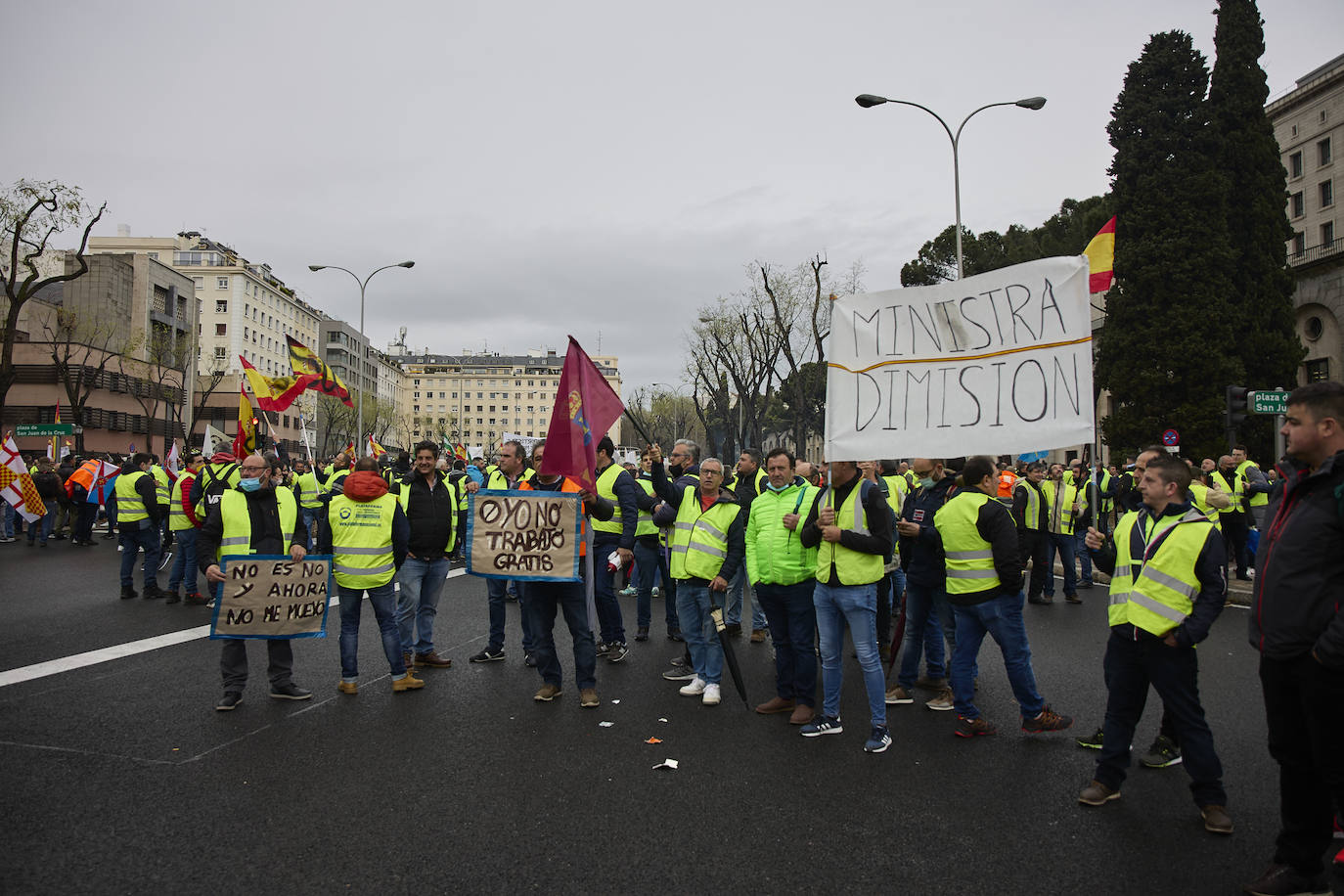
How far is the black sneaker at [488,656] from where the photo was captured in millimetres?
7805

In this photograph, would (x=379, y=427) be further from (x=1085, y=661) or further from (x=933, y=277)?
(x=1085, y=661)

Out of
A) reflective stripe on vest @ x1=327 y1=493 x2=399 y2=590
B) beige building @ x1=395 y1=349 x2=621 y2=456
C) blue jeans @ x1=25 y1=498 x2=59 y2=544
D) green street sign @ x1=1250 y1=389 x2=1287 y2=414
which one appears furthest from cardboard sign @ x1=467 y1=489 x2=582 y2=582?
beige building @ x1=395 y1=349 x2=621 y2=456

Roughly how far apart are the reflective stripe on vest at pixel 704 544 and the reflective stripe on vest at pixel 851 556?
1.10 metres

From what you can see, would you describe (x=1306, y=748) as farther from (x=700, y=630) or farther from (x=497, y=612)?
(x=497, y=612)

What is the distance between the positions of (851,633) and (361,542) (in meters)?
3.82

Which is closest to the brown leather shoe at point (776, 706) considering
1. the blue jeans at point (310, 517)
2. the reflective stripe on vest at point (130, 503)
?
the reflective stripe on vest at point (130, 503)

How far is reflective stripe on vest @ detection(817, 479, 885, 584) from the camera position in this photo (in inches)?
216

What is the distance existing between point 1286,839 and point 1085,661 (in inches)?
169

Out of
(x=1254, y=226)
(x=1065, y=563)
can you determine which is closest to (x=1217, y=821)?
(x=1065, y=563)

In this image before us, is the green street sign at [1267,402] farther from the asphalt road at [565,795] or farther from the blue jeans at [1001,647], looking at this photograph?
the blue jeans at [1001,647]

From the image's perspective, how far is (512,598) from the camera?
11.7 metres

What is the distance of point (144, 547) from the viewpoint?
37.6ft

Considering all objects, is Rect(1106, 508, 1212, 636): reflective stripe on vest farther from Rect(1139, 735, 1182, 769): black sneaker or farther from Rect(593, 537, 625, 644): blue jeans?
Rect(593, 537, 625, 644): blue jeans

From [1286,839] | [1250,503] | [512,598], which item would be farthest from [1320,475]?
[1250,503]
